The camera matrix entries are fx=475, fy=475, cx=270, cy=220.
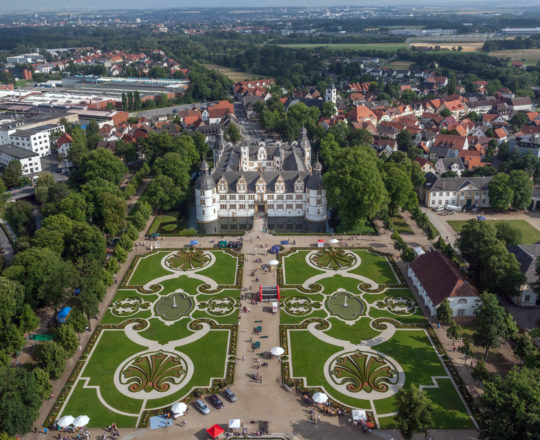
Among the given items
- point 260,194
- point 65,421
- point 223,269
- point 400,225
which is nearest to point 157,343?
point 65,421

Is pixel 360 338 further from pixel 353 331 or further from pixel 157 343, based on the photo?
pixel 157 343

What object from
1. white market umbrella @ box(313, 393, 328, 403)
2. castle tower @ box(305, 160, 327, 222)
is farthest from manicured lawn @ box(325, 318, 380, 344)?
castle tower @ box(305, 160, 327, 222)

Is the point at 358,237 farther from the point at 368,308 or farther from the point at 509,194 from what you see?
the point at 509,194

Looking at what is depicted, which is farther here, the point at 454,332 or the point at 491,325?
the point at 454,332

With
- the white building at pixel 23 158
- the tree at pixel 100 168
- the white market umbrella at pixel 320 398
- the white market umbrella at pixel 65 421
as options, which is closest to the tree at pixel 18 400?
the white market umbrella at pixel 65 421

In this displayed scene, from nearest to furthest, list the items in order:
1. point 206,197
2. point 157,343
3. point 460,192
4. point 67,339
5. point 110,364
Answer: point 67,339 → point 110,364 → point 157,343 → point 206,197 → point 460,192

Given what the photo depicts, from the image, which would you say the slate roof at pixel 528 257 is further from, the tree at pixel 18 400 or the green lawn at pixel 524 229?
the tree at pixel 18 400
